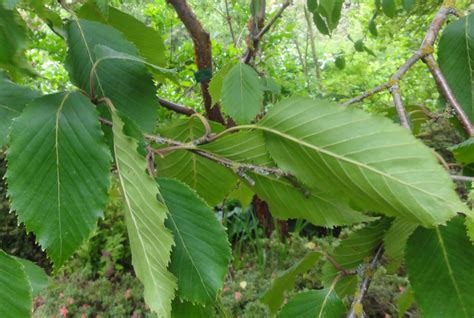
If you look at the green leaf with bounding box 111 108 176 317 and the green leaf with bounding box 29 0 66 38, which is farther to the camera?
the green leaf with bounding box 29 0 66 38

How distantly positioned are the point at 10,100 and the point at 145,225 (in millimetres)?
188

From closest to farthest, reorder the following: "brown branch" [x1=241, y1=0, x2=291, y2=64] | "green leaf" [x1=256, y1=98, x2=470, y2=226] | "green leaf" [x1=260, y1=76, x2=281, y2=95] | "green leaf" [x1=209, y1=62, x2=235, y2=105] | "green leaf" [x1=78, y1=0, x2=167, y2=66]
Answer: "green leaf" [x1=256, y1=98, x2=470, y2=226], "green leaf" [x1=78, y1=0, x2=167, y2=66], "green leaf" [x1=209, y1=62, x2=235, y2=105], "brown branch" [x1=241, y1=0, x2=291, y2=64], "green leaf" [x1=260, y1=76, x2=281, y2=95]

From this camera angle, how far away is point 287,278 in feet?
1.89

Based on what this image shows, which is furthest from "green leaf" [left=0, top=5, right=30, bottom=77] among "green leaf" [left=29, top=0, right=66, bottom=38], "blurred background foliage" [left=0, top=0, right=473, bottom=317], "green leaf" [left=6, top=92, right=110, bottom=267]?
"blurred background foliage" [left=0, top=0, right=473, bottom=317]

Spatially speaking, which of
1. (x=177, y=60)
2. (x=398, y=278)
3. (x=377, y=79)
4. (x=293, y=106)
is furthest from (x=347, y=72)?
(x=293, y=106)

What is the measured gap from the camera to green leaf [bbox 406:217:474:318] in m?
0.36

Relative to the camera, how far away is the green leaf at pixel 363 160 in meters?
0.28

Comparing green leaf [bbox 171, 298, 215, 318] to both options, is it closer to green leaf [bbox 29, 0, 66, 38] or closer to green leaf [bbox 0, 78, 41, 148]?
green leaf [bbox 0, 78, 41, 148]

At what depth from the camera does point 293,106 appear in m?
0.35

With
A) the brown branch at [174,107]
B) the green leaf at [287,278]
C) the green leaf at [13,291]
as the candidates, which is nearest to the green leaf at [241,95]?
the brown branch at [174,107]

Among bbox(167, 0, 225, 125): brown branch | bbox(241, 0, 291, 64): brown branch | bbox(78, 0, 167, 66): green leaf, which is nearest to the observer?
bbox(78, 0, 167, 66): green leaf

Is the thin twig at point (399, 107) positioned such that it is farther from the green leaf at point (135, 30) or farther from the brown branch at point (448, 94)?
the green leaf at point (135, 30)

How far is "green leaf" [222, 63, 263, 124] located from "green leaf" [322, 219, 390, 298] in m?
0.35

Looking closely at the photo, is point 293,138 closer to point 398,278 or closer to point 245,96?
point 245,96
